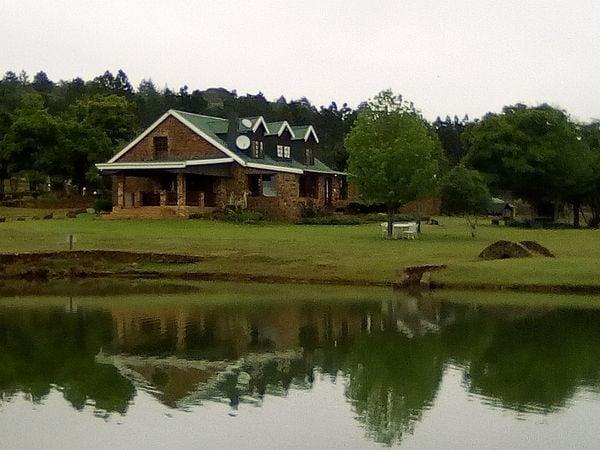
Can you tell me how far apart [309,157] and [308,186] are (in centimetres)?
260

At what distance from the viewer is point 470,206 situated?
150 feet

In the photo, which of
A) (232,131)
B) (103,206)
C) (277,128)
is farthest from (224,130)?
(103,206)

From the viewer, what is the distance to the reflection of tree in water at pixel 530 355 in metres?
15.1

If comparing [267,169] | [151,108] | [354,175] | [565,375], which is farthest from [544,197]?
[151,108]

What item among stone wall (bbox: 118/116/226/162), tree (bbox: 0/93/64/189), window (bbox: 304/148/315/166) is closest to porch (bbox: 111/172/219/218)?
stone wall (bbox: 118/116/226/162)

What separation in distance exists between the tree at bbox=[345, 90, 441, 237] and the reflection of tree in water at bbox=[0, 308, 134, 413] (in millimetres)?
22448

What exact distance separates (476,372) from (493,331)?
5.06 metres

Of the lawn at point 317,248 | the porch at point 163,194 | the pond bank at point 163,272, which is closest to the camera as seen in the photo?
the pond bank at point 163,272

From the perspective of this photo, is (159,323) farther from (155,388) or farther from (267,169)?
→ (267,169)

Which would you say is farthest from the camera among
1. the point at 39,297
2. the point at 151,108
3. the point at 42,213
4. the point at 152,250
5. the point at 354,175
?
the point at 151,108

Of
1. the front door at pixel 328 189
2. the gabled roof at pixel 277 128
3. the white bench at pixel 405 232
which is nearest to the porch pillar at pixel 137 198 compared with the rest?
the gabled roof at pixel 277 128

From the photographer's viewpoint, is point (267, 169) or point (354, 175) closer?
point (354, 175)

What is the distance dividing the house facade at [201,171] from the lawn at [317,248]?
6.77 metres

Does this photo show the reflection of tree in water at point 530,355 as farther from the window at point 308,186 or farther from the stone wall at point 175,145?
the window at point 308,186
